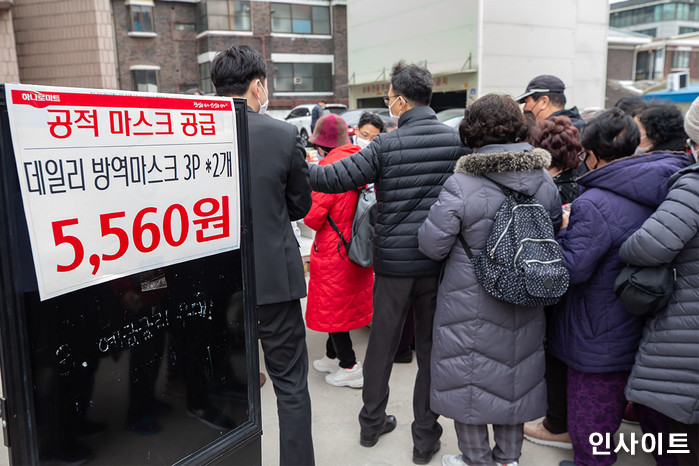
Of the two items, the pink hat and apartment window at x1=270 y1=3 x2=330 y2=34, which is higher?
apartment window at x1=270 y1=3 x2=330 y2=34

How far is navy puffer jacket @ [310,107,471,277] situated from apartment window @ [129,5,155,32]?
77.7ft

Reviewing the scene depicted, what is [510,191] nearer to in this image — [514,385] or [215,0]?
[514,385]

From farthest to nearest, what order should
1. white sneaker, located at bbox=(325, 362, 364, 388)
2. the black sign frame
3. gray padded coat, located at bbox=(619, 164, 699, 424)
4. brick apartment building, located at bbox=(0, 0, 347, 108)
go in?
brick apartment building, located at bbox=(0, 0, 347, 108) < white sneaker, located at bbox=(325, 362, 364, 388) < gray padded coat, located at bbox=(619, 164, 699, 424) < the black sign frame

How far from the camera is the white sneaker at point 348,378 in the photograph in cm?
327

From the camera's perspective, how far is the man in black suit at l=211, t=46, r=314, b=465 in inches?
80.3

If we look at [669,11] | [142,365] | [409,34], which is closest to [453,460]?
[142,365]

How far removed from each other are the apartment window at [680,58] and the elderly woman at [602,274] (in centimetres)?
3101

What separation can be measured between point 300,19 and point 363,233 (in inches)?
970

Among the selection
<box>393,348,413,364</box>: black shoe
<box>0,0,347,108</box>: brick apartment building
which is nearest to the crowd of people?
<box>393,348,413,364</box>: black shoe

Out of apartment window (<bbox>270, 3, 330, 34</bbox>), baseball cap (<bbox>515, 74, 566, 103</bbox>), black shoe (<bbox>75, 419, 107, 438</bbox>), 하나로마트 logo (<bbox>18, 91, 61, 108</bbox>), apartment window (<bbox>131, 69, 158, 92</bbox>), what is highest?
apartment window (<bbox>270, 3, 330, 34</bbox>)

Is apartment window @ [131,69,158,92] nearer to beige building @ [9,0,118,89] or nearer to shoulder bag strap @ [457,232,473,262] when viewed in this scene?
beige building @ [9,0,118,89]

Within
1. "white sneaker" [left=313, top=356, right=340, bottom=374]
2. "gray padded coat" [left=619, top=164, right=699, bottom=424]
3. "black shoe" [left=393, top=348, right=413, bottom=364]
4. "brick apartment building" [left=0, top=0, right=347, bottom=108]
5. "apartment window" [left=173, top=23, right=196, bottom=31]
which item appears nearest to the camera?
"gray padded coat" [left=619, top=164, right=699, bottom=424]

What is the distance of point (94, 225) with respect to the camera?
126 centimetres

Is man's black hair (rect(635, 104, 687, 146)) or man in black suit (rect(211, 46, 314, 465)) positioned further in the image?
man's black hair (rect(635, 104, 687, 146))
